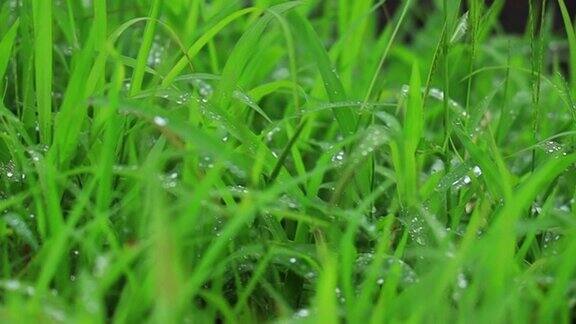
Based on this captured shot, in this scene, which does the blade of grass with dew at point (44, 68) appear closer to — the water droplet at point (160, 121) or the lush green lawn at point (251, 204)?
the lush green lawn at point (251, 204)

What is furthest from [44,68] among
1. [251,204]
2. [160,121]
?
[251,204]

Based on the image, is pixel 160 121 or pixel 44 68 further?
pixel 44 68

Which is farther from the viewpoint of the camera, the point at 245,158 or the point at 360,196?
the point at 360,196

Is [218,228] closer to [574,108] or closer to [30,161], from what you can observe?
[30,161]

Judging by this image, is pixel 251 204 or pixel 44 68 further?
pixel 44 68

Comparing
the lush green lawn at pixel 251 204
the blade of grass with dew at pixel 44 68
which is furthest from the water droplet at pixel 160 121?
the blade of grass with dew at pixel 44 68

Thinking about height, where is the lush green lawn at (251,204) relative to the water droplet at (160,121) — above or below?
below

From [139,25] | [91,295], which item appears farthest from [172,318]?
[139,25]

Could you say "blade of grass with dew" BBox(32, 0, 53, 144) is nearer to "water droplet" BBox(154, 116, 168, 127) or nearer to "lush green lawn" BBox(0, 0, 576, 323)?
"lush green lawn" BBox(0, 0, 576, 323)

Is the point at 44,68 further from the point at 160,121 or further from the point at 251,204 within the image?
the point at 251,204
